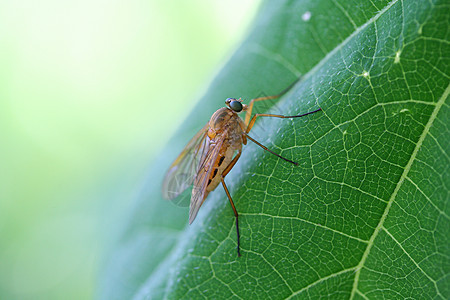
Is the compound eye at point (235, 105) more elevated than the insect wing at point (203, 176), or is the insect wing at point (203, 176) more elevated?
the compound eye at point (235, 105)

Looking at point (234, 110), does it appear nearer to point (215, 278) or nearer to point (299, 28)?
point (299, 28)

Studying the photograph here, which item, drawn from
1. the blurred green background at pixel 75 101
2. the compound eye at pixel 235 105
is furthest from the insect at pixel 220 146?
the blurred green background at pixel 75 101

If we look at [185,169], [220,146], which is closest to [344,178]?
[220,146]

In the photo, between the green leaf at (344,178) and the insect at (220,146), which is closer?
the green leaf at (344,178)

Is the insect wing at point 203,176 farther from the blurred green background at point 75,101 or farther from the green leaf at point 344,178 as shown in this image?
the blurred green background at point 75,101

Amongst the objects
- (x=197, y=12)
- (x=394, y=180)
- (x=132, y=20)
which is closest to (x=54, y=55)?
(x=132, y=20)

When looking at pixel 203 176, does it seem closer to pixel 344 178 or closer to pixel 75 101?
pixel 344 178
